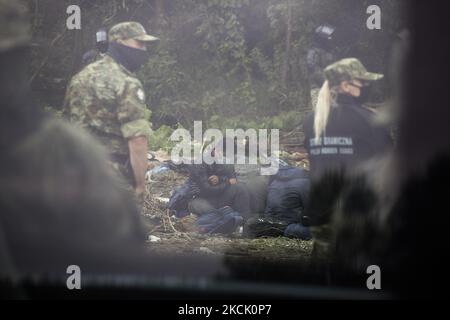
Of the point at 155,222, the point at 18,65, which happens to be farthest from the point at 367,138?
the point at 18,65

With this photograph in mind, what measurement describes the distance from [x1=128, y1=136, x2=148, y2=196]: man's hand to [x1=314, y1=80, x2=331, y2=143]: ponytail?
1.45m

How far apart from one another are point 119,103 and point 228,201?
122 cm

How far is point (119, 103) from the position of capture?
5.00 meters

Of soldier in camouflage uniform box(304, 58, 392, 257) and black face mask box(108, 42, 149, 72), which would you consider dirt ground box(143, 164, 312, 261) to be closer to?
soldier in camouflage uniform box(304, 58, 392, 257)

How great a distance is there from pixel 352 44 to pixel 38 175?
9.11 feet

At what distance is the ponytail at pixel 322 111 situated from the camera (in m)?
5.04

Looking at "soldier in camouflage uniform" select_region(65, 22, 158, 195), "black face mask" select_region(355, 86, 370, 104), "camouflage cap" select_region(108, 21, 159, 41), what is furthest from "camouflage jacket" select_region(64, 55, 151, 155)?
"black face mask" select_region(355, 86, 370, 104)

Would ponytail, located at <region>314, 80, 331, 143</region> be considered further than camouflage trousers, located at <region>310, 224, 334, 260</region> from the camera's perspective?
Yes

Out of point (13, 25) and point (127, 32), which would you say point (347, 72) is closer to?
point (127, 32)

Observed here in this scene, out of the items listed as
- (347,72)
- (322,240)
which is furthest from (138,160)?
(347,72)

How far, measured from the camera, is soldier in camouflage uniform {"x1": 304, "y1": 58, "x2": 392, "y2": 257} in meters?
4.93

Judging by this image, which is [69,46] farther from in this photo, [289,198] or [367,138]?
[367,138]

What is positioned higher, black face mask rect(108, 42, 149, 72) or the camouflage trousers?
black face mask rect(108, 42, 149, 72)

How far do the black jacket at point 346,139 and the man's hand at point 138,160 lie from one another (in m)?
1.37
